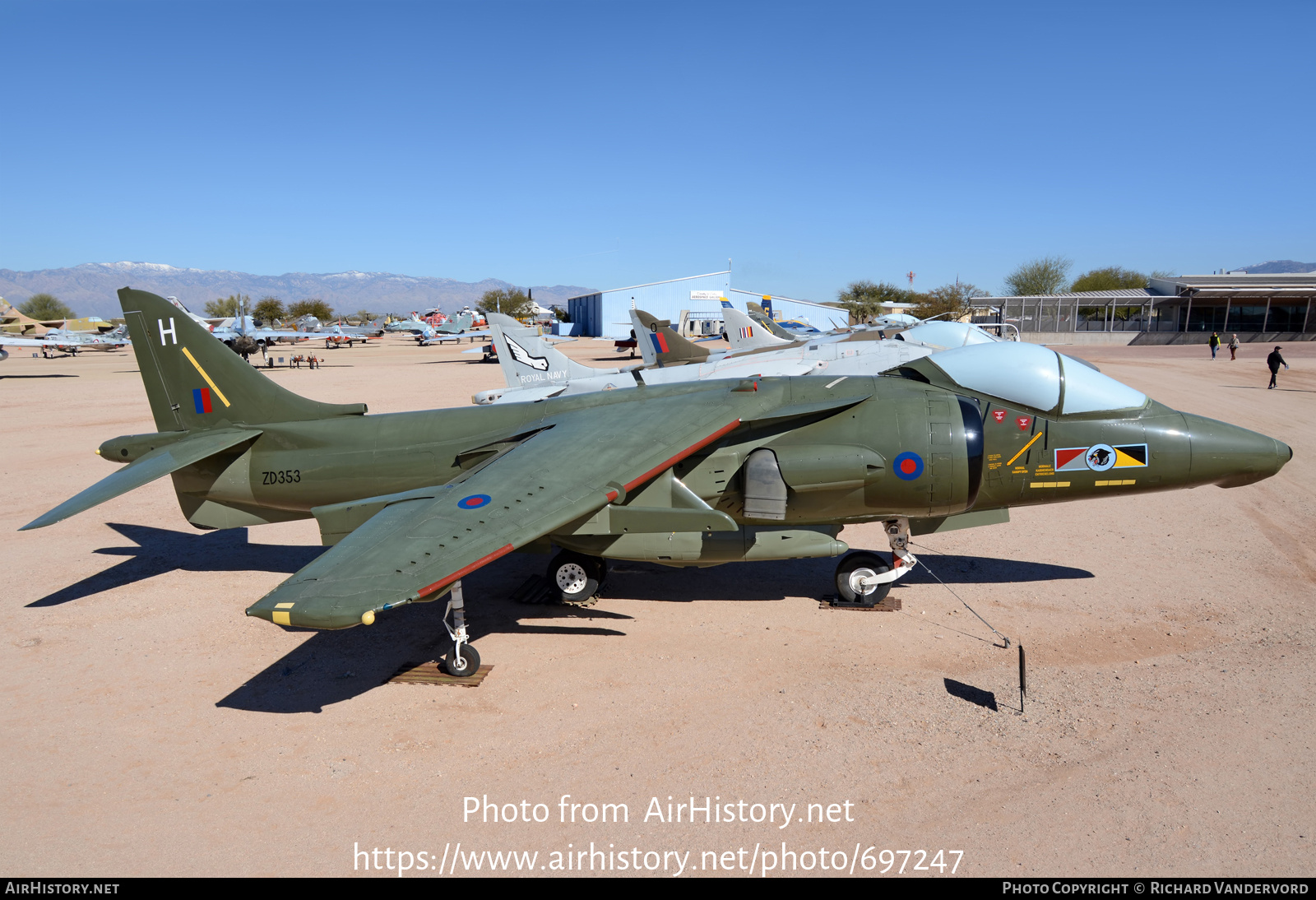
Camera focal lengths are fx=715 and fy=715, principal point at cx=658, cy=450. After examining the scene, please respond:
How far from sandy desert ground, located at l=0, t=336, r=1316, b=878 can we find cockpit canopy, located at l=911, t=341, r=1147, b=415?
2.68m

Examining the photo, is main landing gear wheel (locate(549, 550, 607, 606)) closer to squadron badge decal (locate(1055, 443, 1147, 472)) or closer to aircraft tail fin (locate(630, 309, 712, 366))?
squadron badge decal (locate(1055, 443, 1147, 472))

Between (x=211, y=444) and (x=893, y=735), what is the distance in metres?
9.33

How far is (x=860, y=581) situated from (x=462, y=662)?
16.8ft

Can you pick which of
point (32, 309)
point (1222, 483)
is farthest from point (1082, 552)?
point (32, 309)

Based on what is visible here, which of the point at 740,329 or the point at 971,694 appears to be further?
the point at 740,329

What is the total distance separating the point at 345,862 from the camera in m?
5.04

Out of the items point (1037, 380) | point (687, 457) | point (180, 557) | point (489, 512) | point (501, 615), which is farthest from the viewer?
point (180, 557)

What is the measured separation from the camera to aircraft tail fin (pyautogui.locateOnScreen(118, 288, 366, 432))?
1042 centimetres

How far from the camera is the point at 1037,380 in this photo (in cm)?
885

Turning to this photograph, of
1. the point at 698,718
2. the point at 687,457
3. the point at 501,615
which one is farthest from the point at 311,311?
the point at 698,718

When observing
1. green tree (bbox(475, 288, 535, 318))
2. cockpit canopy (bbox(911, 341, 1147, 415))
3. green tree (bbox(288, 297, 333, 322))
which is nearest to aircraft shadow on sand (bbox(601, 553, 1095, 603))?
cockpit canopy (bbox(911, 341, 1147, 415))

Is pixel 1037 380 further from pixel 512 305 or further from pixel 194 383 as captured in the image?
pixel 512 305

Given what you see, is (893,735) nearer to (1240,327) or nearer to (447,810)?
(447,810)

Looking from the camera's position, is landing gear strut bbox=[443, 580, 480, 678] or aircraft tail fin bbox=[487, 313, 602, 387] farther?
aircraft tail fin bbox=[487, 313, 602, 387]
